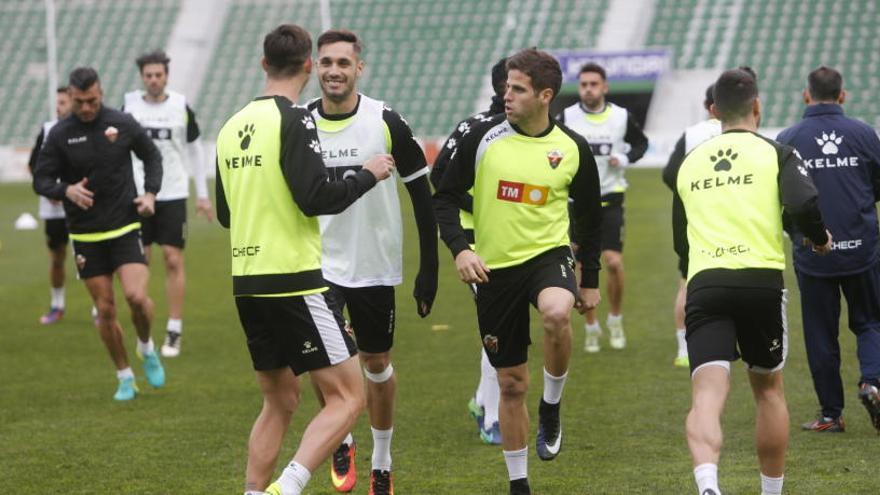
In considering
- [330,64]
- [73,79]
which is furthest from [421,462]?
[73,79]

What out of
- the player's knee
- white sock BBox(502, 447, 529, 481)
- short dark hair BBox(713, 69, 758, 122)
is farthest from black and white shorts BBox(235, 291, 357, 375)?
short dark hair BBox(713, 69, 758, 122)

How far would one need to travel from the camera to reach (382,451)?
689 cm

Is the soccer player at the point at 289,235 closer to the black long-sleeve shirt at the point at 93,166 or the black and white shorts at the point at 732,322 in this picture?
the black and white shorts at the point at 732,322

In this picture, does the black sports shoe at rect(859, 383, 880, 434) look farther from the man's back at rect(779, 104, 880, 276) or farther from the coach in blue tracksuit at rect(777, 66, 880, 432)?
the man's back at rect(779, 104, 880, 276)

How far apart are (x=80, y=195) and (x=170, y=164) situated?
3042 mm

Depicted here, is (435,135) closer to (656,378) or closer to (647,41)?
(647,41)

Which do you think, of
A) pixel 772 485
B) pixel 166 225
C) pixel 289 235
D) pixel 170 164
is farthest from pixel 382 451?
pixel 170 164

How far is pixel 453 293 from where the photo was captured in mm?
15945

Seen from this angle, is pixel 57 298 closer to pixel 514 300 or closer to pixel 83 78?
pixel 83 78

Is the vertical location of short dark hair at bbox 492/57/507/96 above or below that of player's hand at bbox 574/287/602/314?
above

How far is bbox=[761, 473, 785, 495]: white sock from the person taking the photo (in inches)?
237

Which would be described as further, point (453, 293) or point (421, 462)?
point (453, 293)

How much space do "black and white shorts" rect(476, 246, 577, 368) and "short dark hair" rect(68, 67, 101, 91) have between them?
416cm

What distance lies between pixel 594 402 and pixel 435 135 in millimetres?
29227
